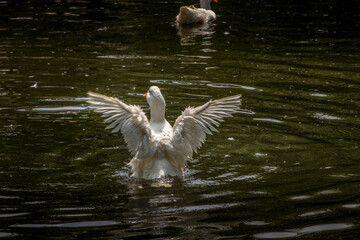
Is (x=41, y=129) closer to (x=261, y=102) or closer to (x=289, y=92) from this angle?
(x=261, y=102)

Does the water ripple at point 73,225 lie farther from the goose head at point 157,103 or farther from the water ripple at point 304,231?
the goose head at point 157,103

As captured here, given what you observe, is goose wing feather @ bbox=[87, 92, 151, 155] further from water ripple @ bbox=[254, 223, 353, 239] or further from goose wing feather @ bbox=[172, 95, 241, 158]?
water ripple @ bbox=[254, 223, 353, 239]

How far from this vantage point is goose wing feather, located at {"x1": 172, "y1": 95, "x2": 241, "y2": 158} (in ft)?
27.6

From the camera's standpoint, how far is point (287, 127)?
10102mm

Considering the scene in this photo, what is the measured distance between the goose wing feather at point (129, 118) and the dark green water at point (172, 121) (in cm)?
48

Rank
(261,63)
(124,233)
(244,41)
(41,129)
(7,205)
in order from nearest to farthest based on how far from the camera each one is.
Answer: (124,233), (7,205), (41,129), (261,63), (244,41)

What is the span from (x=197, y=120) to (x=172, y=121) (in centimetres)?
212

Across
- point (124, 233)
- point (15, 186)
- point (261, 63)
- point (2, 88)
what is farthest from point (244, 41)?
point (124, 233)

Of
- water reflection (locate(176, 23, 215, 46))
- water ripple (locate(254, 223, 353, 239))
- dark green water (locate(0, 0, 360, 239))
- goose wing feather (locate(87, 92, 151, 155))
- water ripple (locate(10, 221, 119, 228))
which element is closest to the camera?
water ripple (locate(254, 223, 353, 239))

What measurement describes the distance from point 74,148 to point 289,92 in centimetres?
435

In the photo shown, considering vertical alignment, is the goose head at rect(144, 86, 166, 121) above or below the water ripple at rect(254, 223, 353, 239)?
above

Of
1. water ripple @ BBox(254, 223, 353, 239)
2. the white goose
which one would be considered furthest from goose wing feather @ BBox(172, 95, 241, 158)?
water ripple @ BBox(254, 223, 353, 239)

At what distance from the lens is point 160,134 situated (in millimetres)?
8656

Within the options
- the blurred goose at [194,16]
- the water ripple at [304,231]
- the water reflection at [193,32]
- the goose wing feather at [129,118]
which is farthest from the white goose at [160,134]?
the blurred goose at [194,16]
